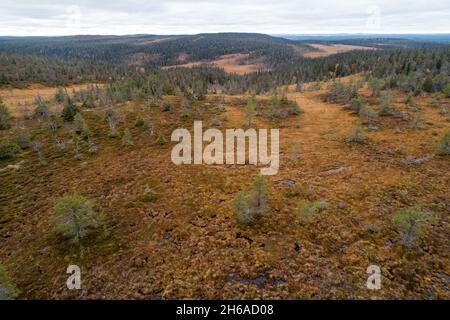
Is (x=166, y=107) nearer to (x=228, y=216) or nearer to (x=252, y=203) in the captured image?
(x=228, y=216)

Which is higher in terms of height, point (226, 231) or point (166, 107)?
point (166, 107)

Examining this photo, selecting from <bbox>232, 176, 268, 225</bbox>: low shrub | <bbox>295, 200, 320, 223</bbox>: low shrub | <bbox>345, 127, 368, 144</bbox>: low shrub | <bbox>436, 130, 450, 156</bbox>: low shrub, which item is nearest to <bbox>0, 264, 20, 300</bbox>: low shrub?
<bbox>232, 176, 268, 225</bbox>: low shrub

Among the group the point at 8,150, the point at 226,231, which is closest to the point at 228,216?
the point at 226,231

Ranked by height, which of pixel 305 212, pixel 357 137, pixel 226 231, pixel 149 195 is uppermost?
pixel 357 137

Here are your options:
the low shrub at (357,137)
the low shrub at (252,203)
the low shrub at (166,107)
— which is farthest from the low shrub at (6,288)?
the low shrub at (166,107)

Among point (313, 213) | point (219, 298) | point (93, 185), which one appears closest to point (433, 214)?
point (313, 213)

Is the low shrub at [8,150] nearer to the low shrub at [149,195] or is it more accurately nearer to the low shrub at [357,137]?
the low shrub at [149,195]

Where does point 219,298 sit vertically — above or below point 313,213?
below

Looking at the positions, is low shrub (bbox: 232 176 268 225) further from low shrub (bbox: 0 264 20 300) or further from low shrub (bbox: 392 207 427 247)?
low shrub (bbox: 0 264 20 300)
